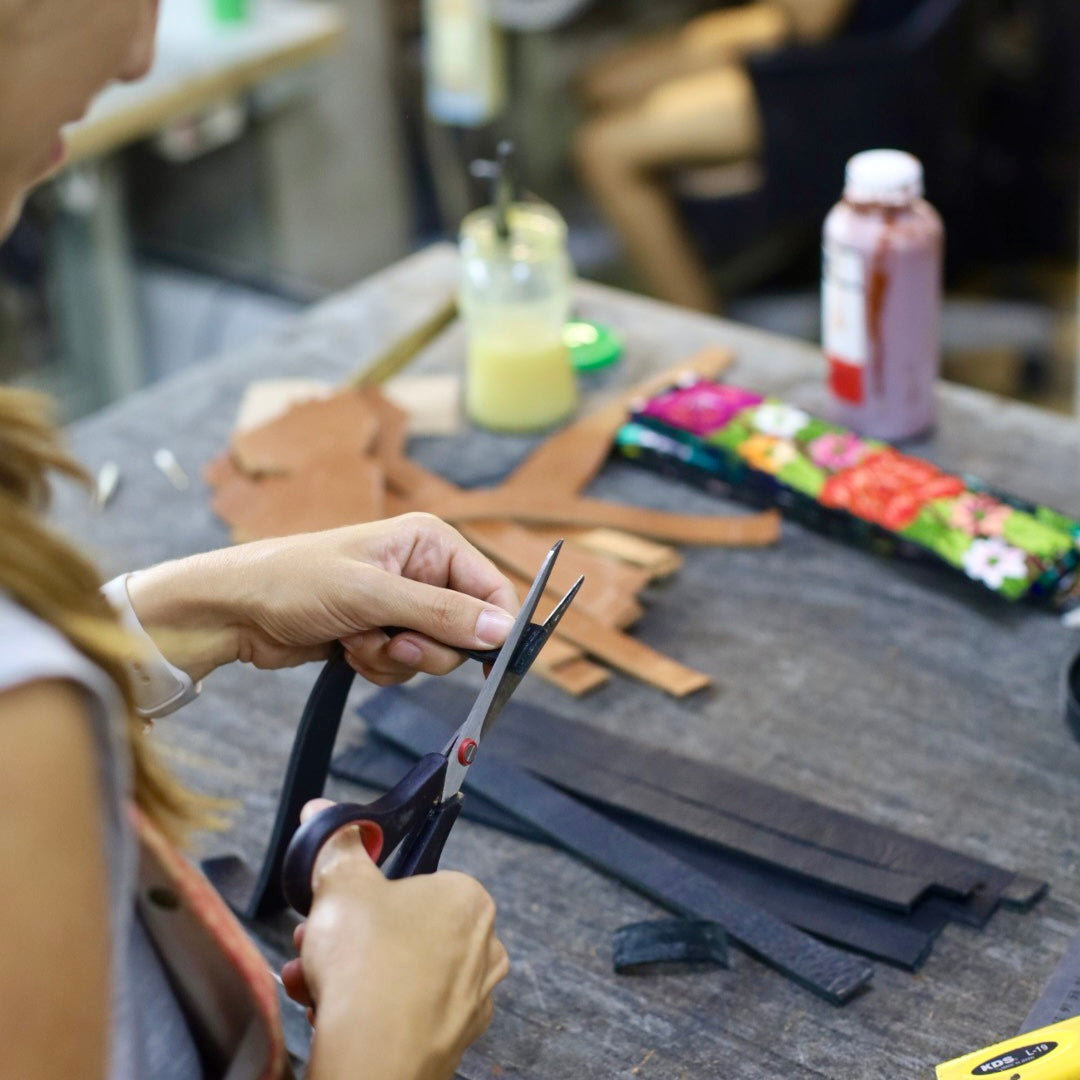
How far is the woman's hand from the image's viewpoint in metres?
0.72

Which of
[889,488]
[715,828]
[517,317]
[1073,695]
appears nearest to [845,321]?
[889,488]

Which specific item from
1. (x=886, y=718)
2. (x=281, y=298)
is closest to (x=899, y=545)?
(x=886, y=718)

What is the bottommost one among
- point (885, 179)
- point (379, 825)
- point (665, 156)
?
point (665, 156)

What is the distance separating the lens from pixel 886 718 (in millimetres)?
872

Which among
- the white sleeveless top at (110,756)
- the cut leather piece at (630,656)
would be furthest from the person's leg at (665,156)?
the white sleeveless top at (110,756)

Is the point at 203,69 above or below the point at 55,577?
below

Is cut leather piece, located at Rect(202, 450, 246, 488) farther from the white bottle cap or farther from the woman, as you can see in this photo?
the white bottle cap

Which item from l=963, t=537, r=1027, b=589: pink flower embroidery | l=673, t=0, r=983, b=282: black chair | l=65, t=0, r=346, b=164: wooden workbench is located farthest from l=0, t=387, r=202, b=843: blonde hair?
l=673, t=0, r=983, b=282: black chair

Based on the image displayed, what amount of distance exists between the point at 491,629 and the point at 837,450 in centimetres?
45

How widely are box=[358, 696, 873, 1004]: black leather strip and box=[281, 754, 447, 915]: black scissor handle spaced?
0.15 meters

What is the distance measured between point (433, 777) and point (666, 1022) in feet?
0.57

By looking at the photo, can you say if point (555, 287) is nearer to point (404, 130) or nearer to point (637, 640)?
point (637, 640)

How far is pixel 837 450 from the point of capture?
1054 mm

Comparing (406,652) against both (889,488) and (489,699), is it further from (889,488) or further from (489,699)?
(889,488)
